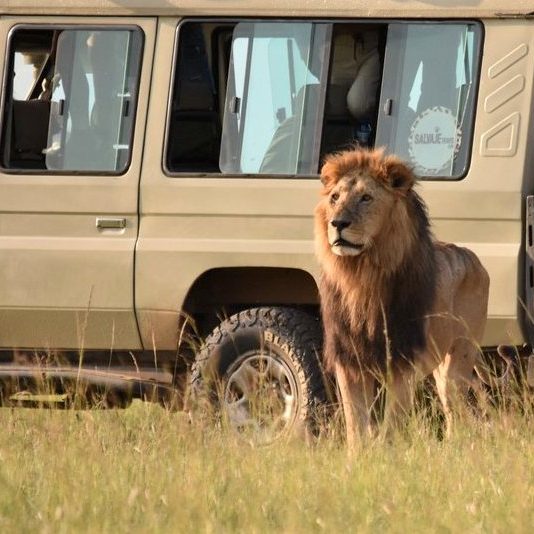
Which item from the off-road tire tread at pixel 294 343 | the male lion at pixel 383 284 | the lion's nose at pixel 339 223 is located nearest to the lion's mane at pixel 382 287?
the male lion at pixel 383 284

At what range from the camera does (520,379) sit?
8.24 metres

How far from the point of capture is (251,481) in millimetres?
6012

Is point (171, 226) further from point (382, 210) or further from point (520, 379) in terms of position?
point (520, 379)

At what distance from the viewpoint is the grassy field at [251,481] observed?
5.26 meters

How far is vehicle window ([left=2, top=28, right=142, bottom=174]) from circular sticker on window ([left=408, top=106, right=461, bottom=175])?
1324 mm

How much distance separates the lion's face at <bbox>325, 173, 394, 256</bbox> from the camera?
7738mm

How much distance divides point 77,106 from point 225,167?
78 cm

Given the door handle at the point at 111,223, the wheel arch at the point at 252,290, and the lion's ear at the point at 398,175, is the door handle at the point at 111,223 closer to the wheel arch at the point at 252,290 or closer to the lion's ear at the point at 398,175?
the wheel arch at the point at 252,290

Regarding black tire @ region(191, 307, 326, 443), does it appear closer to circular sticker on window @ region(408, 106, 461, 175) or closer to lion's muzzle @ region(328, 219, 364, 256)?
lion's muzzle @ region(328, 219, 364, 256)

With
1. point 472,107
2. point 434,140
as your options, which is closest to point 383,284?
point 434,140

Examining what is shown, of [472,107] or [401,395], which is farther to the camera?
[472,107]

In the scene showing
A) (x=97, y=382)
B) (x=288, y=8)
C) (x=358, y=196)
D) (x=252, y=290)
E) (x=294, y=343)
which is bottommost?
(x=97, y=382)

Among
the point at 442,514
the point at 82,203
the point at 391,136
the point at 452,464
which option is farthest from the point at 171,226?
the point at 442,514

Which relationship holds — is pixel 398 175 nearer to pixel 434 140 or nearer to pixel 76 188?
pixel 434 140
